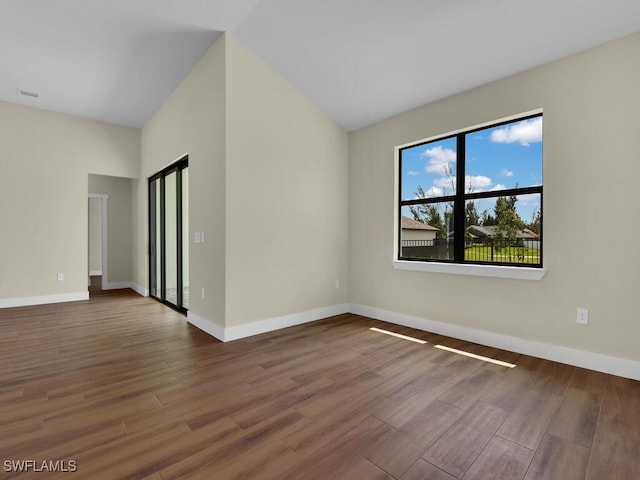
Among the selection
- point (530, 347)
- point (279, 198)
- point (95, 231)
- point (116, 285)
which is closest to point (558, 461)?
point (530, 347)

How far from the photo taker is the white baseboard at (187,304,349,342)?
131 inches

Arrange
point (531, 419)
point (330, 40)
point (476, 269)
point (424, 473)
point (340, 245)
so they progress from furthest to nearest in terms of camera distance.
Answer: point (340, 245) < point (476, 269) < point (330, 40) < point (531, 419) < point (424, 473)

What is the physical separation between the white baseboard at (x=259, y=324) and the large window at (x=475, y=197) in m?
1.27

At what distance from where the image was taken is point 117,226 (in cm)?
653

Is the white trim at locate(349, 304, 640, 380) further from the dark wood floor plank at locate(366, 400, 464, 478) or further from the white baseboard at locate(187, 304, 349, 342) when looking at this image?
the dark wood floor plank at locate(366, 400, 464, 478)

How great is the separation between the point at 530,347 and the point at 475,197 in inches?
60.2

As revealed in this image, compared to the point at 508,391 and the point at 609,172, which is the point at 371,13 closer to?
the point at 609,172

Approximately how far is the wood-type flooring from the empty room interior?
17 mm

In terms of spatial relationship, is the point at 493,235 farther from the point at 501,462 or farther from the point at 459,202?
the point at 501,462

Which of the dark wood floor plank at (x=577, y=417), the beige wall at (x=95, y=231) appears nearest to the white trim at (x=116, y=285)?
the beige wall at (x=95, y=231)

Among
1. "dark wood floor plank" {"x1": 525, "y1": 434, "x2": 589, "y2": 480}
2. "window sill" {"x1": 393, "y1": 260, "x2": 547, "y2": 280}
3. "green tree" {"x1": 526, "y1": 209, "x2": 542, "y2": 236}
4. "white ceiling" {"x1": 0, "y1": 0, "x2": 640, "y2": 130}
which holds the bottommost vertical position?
"dark wood floor plank" {"x1": 525, "y1": 434, "x2": 589, "y2": 480}

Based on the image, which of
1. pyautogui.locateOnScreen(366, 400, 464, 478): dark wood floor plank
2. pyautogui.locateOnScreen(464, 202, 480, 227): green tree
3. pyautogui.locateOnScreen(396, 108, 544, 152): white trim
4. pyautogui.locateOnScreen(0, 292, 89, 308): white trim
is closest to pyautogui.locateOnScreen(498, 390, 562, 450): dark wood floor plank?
pyautogui.locateOnScreen(366, 400, 464, 478): dark wood floor plank

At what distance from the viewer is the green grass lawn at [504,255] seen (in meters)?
2.97

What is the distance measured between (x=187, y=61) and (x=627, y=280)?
4.89m
